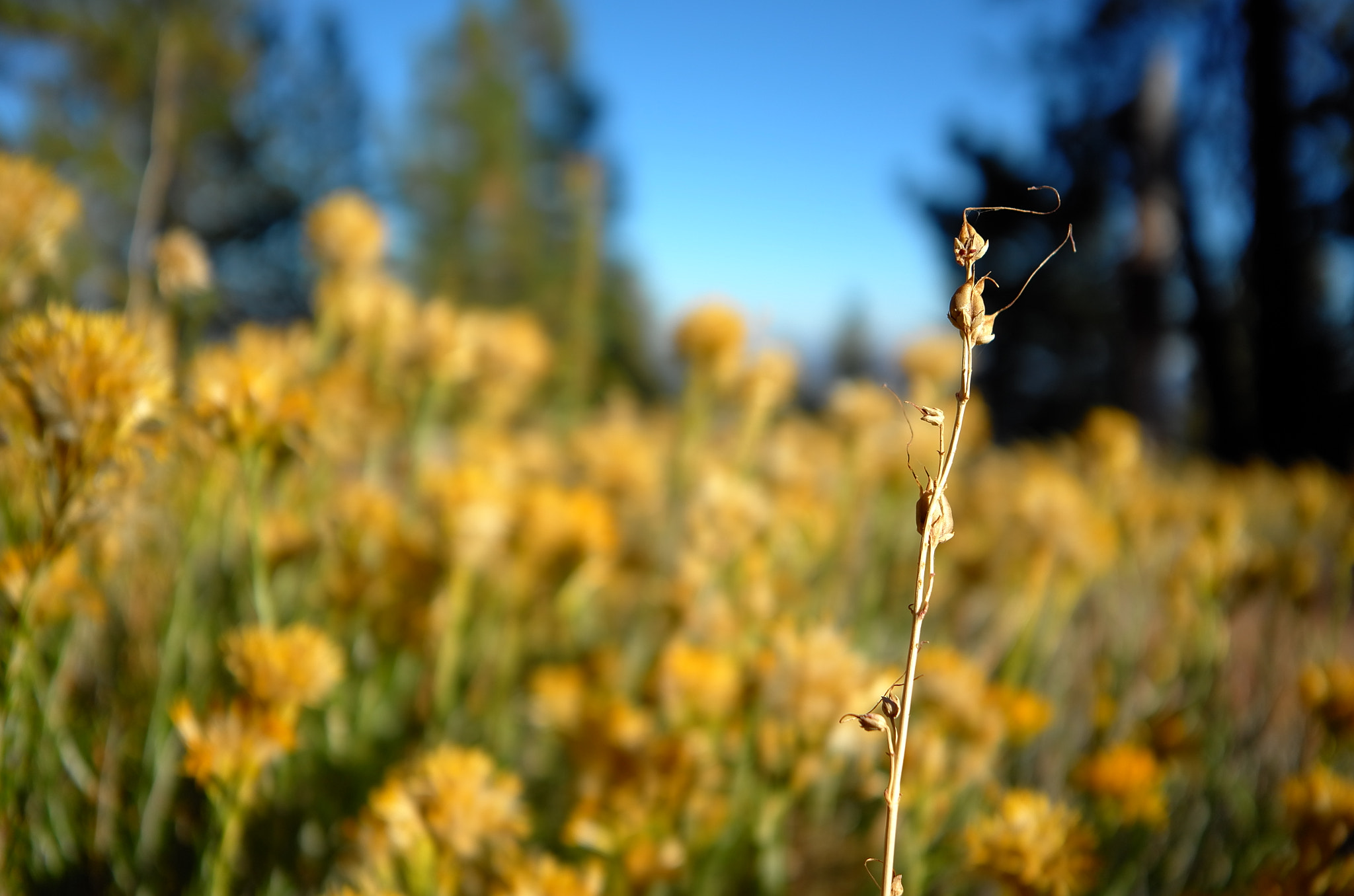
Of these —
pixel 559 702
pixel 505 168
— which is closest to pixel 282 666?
pixel 559 702

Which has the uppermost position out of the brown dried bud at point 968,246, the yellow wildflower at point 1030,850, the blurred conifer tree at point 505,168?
the blurred conifer tree at point 505,168

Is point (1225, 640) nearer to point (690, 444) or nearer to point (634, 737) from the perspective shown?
point (690, 444)

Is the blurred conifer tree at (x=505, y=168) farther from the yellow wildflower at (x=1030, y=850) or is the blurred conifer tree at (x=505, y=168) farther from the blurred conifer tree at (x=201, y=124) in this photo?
the yellow wildflower at (x=1030, y=850)

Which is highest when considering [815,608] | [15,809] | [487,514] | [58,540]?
[815,608]

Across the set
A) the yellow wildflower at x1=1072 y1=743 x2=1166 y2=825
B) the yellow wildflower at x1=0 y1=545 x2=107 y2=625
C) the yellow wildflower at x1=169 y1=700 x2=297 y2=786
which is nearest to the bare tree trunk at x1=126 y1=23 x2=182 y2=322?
the yellow wildflower at x1=0 y1=545 x2=107 y2=625

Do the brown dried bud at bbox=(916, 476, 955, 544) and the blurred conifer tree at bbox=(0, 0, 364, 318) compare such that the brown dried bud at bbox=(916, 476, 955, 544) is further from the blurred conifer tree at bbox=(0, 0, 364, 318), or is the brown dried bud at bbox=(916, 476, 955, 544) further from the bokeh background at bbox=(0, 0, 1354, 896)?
the blurred conifer tree at bbox=(0, 0, 364, 318)

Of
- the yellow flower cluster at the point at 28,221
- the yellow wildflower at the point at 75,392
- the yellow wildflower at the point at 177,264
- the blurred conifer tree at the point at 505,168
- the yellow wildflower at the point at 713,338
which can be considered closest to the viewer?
the yellow wildflower at the point at 75,392

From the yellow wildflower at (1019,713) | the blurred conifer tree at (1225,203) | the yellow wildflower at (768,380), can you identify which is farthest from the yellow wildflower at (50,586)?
the blurred conifer tree at (1225,203)

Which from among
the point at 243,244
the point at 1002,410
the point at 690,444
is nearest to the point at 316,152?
the point at 243,244
